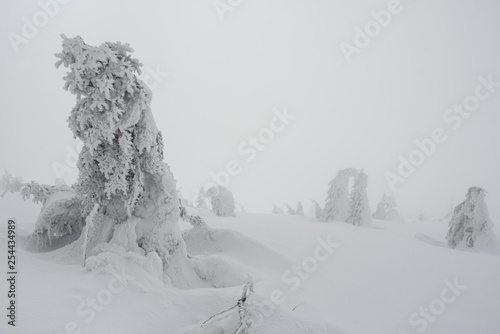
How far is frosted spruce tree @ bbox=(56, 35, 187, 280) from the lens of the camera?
20.3 feet

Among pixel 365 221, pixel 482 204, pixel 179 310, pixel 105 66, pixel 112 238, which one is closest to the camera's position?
pixel 179 310

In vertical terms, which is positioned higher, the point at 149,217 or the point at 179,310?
the point at 149,217

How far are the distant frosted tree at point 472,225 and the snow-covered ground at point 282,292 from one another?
5.34 m

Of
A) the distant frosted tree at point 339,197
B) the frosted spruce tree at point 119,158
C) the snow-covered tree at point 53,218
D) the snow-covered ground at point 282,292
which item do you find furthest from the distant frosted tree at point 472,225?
the snow-covered tree at point 53,218

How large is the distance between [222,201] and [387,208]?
90.8 ft

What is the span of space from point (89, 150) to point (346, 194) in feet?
69.5

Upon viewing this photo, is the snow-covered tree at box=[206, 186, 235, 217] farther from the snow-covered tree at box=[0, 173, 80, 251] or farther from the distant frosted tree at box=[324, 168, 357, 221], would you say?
the snow-covered tree at box=[0, 173, 80, 251]

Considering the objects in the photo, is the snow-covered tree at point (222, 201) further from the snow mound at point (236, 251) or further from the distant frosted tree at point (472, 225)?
the distant frosted tree at point (472, 225)

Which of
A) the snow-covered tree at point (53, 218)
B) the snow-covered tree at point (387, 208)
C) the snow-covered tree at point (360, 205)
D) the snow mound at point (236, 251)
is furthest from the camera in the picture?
the snow-covered tree at point (387, 208)

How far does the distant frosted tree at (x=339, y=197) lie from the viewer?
76.9 ft

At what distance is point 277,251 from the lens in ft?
32.0

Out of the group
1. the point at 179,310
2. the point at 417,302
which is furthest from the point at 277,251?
the point at 179,310

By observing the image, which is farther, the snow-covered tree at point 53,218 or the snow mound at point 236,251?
the snow mound at point 236,251

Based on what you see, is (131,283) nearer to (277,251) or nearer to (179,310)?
(179,310)
